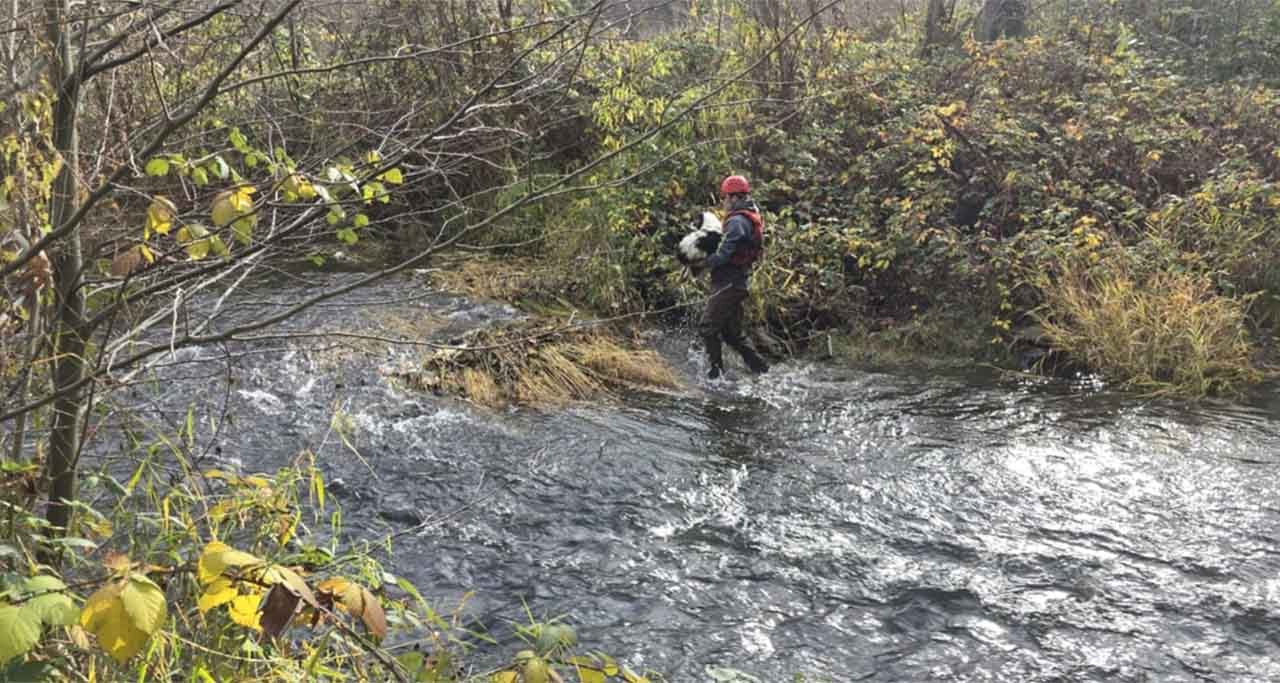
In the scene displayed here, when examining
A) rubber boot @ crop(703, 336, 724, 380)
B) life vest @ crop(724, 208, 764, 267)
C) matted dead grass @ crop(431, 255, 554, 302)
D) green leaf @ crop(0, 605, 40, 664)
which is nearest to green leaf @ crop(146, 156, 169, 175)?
green leaf @ crop(0, 605, 40, 664)

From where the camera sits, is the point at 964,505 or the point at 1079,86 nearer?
the point at 964,505

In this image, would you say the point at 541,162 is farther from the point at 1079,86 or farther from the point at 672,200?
the point at 1079,86

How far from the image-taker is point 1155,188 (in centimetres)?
1009

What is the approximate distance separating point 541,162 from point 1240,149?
785 cm

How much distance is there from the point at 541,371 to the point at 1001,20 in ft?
35.5

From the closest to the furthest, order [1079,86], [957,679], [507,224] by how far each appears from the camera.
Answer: [957,679]
[507,224]
[1079,86]

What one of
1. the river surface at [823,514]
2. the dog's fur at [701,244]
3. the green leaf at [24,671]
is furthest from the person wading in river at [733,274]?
the green leaf at [24,671]

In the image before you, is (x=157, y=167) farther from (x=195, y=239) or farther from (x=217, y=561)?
(x=217, y=561)

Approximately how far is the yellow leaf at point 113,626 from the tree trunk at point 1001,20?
1487 cm

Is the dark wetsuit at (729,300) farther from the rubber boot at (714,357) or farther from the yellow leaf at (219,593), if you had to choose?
the yellow leaf at (219,593)

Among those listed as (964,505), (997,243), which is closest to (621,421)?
(964,505)

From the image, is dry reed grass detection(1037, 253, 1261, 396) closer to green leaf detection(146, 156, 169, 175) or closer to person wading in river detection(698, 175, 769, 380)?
person wading in river detection(698, 175, 769, 380)

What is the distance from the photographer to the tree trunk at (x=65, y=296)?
2.40 meters

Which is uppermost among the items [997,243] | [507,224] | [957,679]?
[507,224]
